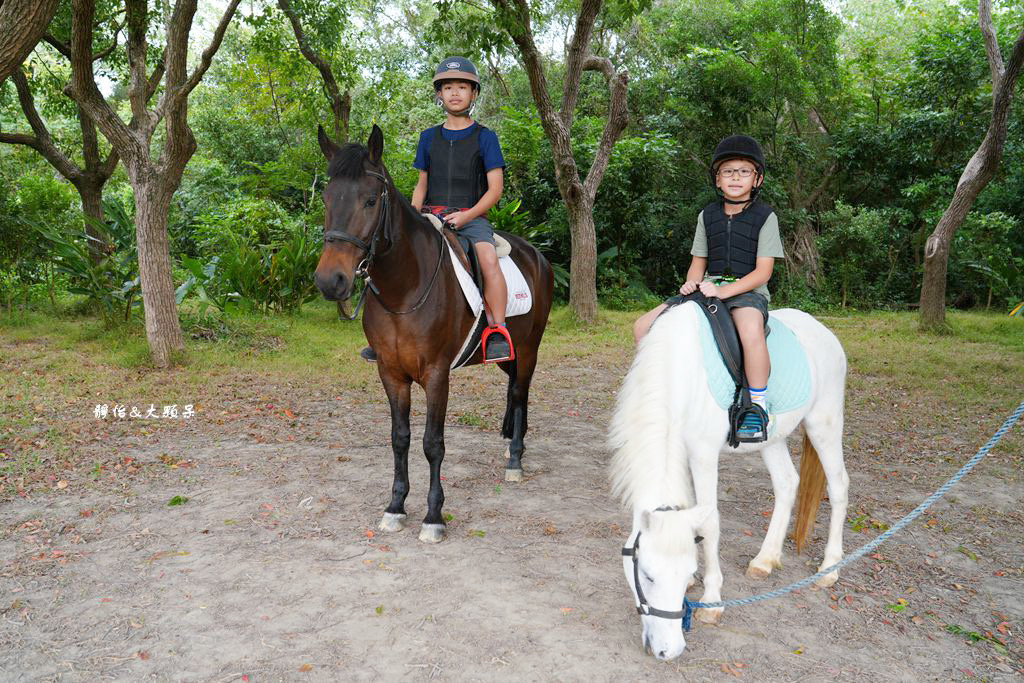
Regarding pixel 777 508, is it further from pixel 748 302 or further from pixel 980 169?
pixel 980 169

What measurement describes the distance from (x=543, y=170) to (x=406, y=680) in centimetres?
1268

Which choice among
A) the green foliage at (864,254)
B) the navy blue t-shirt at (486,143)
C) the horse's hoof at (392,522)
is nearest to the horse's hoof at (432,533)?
the horse's hoof at (392,522)

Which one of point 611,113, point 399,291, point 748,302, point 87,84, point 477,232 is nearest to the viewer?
point 748,302

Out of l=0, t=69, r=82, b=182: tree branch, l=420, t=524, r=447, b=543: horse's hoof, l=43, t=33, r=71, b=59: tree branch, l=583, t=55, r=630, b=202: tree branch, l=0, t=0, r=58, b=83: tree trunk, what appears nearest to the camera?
l=420, t=524, r=447, b=543: horse's hoof

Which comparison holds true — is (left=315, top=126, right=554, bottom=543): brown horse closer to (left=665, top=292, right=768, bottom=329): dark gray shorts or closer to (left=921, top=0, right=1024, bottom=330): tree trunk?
(left=665, top=292, right=768, bottom=329): dark gray shorts

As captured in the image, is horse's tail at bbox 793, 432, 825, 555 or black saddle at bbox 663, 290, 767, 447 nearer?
black saddle at bbox 663, 290, 767, 447

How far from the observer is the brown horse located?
3199mm

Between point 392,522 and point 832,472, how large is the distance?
2282 millimetres

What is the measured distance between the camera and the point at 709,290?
3029 mm

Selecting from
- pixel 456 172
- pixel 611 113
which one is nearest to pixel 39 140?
pixel 611 113

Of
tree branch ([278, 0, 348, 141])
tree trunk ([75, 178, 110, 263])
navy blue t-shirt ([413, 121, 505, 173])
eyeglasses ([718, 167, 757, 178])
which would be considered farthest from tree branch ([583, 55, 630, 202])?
tree trunk ([75, 178, 110, 263])

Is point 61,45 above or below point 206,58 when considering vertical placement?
above

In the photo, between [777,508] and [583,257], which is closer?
[777,508]

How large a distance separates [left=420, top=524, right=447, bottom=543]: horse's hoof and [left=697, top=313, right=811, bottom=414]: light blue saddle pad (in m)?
1.68
